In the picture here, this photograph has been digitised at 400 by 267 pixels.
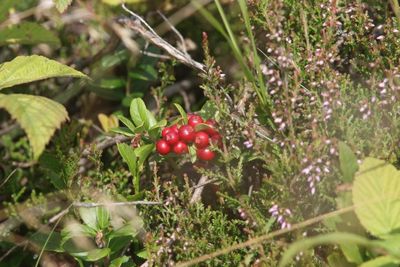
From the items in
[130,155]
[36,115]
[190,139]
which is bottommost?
[130,155]

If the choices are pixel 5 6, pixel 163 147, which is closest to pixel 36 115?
pixel 163 147

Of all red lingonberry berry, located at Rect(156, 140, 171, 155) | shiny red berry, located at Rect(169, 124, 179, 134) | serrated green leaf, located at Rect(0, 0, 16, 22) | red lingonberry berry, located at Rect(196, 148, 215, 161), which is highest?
serrated green leaf, located at Rect(0, 0, 16, 22)

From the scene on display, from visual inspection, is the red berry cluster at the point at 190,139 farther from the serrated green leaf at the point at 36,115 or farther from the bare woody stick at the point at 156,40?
the serrated green leaf at the point at 36,115

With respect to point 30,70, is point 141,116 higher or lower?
lower

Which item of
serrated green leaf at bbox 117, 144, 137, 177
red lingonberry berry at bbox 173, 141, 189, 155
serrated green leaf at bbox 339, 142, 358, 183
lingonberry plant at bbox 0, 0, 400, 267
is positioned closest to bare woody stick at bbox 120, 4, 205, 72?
lingonberry plant at bbox 0, 0, 400, 267

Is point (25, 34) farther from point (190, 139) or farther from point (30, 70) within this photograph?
point (190, 139)

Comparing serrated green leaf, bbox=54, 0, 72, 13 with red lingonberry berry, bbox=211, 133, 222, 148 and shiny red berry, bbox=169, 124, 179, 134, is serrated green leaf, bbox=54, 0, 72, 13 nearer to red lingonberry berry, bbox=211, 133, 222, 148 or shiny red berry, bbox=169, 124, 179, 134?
shiny red berry, bbox=169, 124, 179, 134
